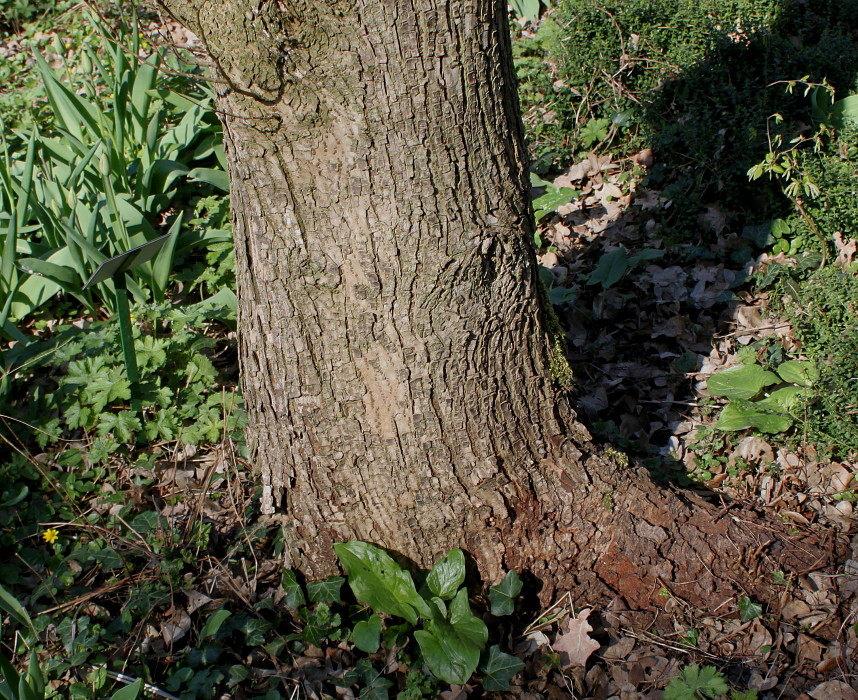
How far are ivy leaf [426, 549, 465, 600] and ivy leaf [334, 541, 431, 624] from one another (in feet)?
0.23

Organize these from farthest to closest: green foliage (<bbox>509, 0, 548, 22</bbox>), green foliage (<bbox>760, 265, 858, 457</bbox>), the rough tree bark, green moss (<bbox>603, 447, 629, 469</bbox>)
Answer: green foliage (<bbox>509, 0, 548, 22</bbox>)
green foliage (<bbox>760, 265, 858, 457</bbox>)
green moss (<bbox>603, 447, 629, 469</bbox>)
the rough tree bark

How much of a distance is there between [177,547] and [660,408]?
6.03 ft

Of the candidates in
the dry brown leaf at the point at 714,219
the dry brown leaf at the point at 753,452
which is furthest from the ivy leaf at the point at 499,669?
the dry brown leaf at the point at 714,219

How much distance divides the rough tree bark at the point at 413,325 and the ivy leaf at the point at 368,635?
8.4 inches

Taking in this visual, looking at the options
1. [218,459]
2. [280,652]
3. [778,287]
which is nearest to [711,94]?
[778,287]

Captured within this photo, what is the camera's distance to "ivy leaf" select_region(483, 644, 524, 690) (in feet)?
5.94

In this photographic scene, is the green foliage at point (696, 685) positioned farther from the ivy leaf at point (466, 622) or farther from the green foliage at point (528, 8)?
the green foliage at point (528, 8)

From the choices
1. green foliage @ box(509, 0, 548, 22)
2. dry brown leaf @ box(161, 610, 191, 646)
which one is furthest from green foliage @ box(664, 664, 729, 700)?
green foliage @ box(509, 0, 548, 22)

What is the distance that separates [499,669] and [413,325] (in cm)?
96

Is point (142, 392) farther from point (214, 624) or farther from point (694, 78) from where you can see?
point (694, 78)

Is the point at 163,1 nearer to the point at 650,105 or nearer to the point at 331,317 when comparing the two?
the point at 331,317

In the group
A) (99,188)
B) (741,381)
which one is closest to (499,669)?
(741,381)

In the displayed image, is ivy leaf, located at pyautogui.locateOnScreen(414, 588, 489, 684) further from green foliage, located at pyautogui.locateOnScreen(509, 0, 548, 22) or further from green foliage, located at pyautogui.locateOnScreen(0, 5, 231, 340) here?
green foliage, located at pyautogui.locateOnScreen(509, 0, 548, 22)

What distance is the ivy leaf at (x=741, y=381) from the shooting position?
2.43 m
